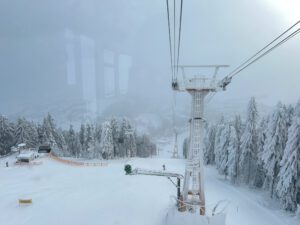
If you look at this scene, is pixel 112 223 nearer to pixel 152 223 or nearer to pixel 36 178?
pixel 152 223

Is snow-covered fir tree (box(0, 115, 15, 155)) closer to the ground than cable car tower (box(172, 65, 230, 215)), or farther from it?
closer to the ground

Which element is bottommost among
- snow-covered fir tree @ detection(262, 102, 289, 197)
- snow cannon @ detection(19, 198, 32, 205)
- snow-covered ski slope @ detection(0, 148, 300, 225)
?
snow-covered ski slope @ detection(0, 148, 300, 225)

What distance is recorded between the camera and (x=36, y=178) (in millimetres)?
29703

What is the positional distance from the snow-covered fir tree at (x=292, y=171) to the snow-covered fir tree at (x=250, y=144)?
31.3 feet

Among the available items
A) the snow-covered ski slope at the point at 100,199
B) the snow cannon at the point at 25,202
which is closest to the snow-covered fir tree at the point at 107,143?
the snow-covered ski slope at the point at 100,199

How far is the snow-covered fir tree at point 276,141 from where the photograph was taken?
27.0 m

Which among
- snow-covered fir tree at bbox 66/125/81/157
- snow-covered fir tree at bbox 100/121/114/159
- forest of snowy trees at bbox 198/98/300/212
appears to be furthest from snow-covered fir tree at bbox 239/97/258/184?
snow-covered fir tree at bbox 66/125/81/157

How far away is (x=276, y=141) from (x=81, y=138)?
4808 cm

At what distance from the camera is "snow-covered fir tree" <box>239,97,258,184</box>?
3306cm

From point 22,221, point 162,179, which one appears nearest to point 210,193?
point 162,179

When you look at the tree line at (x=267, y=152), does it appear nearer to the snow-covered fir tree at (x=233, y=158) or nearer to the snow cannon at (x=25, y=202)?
the snow-covered fir tree at (x=233, y=158)

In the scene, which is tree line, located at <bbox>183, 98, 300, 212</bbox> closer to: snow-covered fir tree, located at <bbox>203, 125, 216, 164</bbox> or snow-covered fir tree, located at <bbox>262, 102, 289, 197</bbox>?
snow-covered fir tree, located at <bbox>262, 102, 289, 197</bbox>

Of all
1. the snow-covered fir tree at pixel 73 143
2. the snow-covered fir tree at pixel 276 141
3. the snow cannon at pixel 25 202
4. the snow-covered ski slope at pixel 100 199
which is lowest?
the snow-covered fir tree at pixel 73 143

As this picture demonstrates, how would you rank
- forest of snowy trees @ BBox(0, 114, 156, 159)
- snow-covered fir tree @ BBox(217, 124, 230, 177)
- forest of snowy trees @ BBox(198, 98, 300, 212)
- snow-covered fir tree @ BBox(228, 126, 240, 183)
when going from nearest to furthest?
forest of snowy trees @ BBox(198, 98, 300, 212), snow-covered fir tree @ BBox(228, 126, 240, 183), snow-covered fir tree @ BBox(217, 124, 230, 177), forest of snowy trees @ BBox(0, 114, 156, 159)
